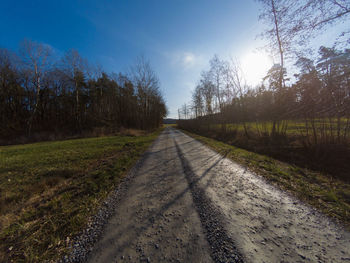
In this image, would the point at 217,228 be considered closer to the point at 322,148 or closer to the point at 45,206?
the point at 45,206

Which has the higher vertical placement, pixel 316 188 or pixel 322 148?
pixel 322 148

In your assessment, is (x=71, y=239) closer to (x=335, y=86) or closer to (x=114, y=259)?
(x=114, y=259)

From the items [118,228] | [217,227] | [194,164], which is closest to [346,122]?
[194,164]

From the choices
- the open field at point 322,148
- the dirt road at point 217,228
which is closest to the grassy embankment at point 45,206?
the dirt road at point 217,228

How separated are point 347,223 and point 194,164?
3.96m

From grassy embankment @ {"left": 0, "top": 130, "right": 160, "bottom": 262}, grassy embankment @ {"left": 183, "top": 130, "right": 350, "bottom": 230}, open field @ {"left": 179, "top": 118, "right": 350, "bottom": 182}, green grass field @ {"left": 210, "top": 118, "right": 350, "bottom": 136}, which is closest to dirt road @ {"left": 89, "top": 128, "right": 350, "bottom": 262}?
grassy embankment @ {"left": 183, "top": 130, "right": 350, "bottom": 230}

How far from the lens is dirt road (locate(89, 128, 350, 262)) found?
1597 mm

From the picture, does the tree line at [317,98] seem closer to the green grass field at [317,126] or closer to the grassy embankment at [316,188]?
the green grass field at [317,126]

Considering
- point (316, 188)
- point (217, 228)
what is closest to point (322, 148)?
point (316, 188)

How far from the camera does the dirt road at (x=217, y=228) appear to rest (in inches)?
62.9

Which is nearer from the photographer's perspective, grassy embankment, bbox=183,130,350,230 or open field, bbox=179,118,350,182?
grassy embankment, bbox=183,130,350,230

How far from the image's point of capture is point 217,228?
2.04 m

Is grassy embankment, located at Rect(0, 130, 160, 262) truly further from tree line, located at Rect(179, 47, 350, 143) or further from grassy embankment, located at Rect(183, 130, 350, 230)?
tree line, located at Rect(179, 47, 350, 143)

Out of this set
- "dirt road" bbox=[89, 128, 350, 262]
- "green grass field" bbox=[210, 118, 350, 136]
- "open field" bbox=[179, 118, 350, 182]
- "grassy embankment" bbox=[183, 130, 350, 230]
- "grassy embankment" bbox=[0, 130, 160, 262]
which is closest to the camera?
"dirt road" bbox=[89, 128, 350, 262]
